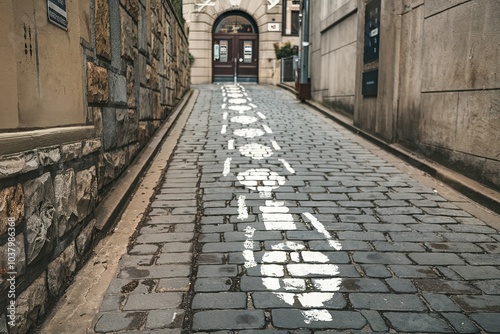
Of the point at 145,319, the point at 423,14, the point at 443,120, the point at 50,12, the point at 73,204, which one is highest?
the point at 423,14

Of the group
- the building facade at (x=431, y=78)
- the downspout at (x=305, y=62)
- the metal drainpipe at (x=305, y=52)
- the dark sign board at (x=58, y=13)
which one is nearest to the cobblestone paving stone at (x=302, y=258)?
the building facade at (x=431, y=78)

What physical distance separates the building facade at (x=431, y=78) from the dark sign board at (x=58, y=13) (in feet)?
16.8

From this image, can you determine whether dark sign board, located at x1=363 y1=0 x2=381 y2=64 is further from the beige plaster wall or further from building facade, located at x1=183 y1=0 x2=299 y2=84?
building facade, located at x1=183 y1=0 x2=299 y2=84

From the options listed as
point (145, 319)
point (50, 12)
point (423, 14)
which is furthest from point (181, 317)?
point (423, 14)

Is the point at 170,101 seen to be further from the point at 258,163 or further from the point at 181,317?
the point at 181,317

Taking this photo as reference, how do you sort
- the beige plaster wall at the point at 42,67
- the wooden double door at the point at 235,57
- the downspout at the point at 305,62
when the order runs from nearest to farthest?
the beige plaster wall at the point at 42,67, the downspout at the point at 305,62, the wooden double door at the point at 235,57

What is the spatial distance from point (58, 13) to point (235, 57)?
27578 mm

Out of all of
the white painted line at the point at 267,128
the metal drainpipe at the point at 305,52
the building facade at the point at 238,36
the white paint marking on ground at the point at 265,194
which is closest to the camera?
the white paint marking on ground at the point at 265,194

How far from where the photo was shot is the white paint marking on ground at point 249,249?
3.90m

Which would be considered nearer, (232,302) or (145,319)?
(145,319)

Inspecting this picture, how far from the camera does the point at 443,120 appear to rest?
23.6ft

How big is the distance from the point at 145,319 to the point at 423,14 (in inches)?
284

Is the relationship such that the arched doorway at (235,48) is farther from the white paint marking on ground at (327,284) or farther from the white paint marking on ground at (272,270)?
the white paint marking on ground at (327,284)

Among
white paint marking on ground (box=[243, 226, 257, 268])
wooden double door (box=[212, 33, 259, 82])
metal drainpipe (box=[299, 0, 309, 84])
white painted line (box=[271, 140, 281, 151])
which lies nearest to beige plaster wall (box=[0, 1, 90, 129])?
white paint marking on ground (box=[243, 226, 257, 268])
